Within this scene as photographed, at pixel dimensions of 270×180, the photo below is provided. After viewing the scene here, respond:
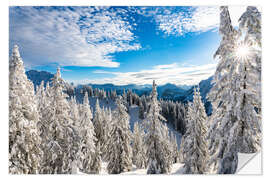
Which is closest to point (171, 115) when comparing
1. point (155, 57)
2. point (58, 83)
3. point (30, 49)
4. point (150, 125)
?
point (150, 125)

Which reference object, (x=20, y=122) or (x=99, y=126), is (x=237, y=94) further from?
(x=99, y=126)

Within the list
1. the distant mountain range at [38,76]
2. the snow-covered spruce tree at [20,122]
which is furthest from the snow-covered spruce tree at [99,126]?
the snow-covered spruce tree at [20,122]

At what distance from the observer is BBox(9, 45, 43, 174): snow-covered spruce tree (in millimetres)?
7672

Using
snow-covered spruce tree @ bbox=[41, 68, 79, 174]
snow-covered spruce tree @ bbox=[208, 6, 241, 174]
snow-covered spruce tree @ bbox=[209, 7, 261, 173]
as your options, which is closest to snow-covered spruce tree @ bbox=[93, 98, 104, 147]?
snow-covered spruce tree @ bbox=[41, 68, 79, 174]

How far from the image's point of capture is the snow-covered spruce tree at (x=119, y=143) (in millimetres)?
15633

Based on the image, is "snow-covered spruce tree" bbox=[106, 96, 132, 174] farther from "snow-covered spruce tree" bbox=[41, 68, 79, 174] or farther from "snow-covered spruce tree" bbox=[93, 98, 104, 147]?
"snow-covered spruce tree" bbox=[93, 98, 104, 147]

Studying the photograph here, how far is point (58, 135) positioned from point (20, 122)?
248 cm

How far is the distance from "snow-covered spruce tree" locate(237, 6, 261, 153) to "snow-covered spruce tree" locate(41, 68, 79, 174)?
8.52m

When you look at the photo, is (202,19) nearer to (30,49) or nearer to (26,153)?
(30,49)

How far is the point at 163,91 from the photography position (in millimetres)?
10508

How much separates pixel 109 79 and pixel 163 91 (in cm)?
342

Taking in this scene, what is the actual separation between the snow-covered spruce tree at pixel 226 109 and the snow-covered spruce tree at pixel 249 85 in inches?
7.8

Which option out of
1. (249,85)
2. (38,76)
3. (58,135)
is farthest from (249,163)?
(38,76)

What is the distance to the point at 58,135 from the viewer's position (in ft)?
31.8
